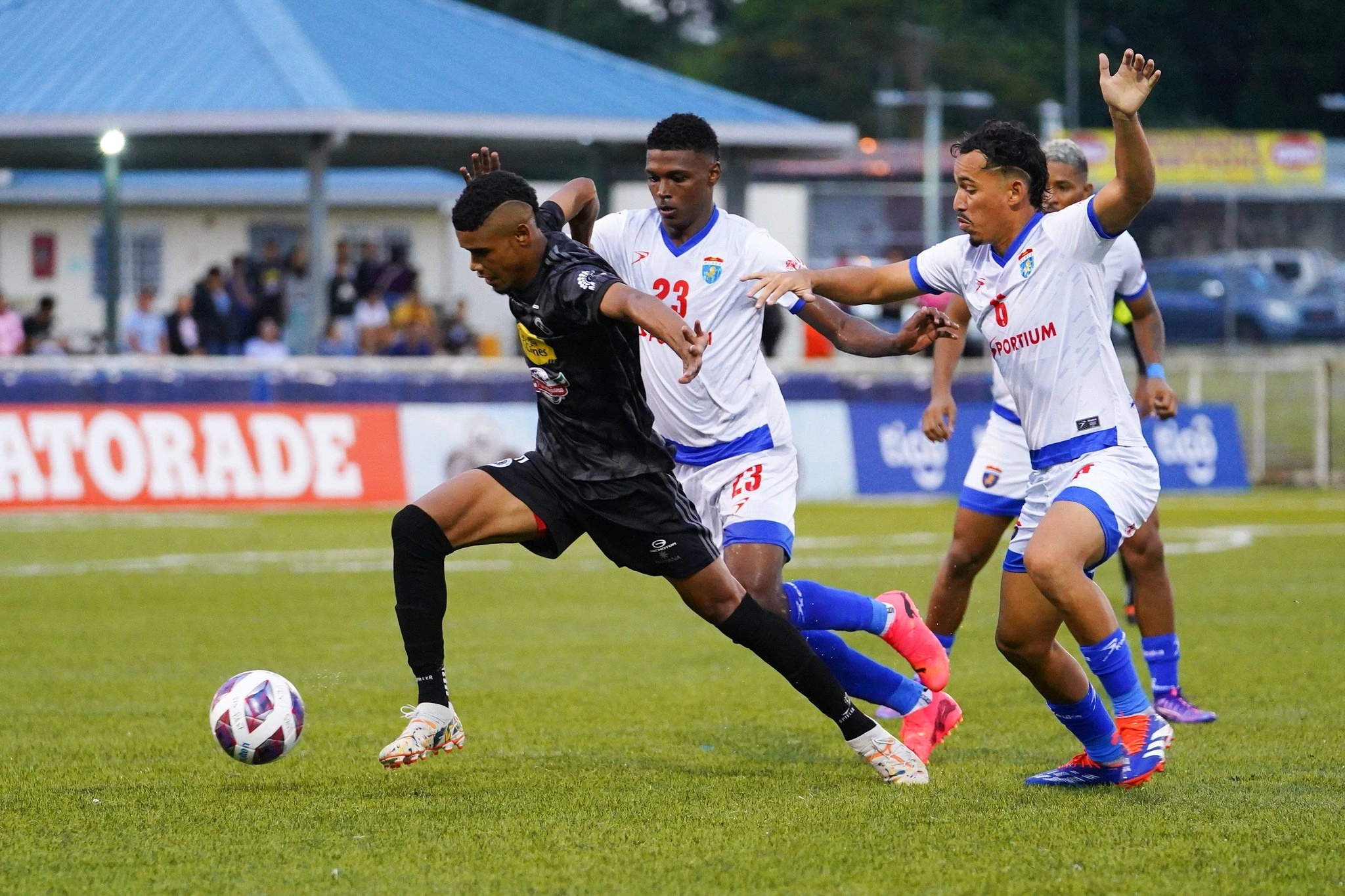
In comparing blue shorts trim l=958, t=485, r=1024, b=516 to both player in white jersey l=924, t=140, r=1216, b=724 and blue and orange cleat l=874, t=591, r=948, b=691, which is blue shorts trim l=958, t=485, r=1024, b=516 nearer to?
player in white jersey l=924, t=140, r=1216, b=724

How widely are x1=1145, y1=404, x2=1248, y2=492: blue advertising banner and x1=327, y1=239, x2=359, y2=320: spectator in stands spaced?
34.9ft

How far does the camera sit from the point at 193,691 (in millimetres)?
8656

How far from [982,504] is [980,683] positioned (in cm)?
136

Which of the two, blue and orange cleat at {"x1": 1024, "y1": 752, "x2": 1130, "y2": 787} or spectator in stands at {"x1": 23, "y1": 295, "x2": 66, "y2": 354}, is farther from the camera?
spectator in stands at {"x1": 23, "y1": 295, "x2": 66, "y2": 354}

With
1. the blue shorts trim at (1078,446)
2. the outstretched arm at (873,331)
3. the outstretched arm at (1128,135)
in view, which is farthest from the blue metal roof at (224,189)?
the outstretched arm at (1128,135)

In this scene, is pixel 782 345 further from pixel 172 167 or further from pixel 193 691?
pixel 193 691

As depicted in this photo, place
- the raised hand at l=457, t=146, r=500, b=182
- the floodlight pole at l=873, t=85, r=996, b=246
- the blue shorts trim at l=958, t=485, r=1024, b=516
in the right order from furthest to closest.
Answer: the floodlight pole at l=873, t=85, r=996, b=246 < the blue shorts trim at l=958, t=485, r=1024, b=516 < the raised hand at l=457, t=146, r=500, b=182

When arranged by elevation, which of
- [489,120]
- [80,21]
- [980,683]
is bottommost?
[980,683]

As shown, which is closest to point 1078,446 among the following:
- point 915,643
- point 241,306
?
point 915,643

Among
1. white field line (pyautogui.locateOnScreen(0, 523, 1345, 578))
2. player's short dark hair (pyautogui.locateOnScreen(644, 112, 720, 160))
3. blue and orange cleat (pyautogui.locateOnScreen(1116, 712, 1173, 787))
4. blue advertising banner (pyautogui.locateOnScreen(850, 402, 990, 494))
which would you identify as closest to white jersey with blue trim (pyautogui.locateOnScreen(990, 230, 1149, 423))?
player's short dark hair (pyautogui.locateOnScreen(644, 112, 720, 160))

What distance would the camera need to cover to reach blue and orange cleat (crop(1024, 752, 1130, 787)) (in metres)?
6.28

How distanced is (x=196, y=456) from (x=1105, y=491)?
44.9 feet

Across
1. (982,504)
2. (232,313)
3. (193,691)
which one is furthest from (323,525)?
(982,504)

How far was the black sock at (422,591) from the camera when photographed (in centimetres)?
627
